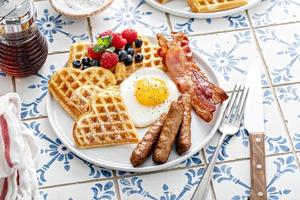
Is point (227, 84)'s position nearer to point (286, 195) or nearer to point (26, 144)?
point (286, 195)

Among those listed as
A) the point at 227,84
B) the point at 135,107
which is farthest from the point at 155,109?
the point at 227,84

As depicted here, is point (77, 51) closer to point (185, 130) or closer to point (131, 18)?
point (131, 18)

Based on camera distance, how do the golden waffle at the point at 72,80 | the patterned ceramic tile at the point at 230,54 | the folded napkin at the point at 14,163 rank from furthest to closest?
the patterned ceramic tile at the point at 230,54
the golden waffle at the point at 72,80
the folded napkin at the point at 14,163

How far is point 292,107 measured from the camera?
234cm

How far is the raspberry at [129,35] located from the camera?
2.43 metres

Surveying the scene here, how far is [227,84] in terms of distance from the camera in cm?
239

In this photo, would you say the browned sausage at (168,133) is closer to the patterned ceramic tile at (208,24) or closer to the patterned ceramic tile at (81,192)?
the patterned ceramic tile at (81,192)

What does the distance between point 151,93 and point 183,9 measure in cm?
45

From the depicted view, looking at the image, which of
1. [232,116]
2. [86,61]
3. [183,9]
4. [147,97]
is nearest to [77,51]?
[86,61]

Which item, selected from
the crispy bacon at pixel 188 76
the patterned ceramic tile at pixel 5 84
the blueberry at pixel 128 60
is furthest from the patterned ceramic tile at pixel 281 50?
the patterned ceramic tile at pixel 5 84

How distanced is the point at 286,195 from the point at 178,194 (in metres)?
0.30

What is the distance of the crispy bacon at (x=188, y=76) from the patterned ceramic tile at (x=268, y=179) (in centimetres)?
18

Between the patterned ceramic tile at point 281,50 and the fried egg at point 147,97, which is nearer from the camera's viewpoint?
the fried egg at point 147,97

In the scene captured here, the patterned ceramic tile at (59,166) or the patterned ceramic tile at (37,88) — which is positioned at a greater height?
the patterned ceramic tile at (37,88)
